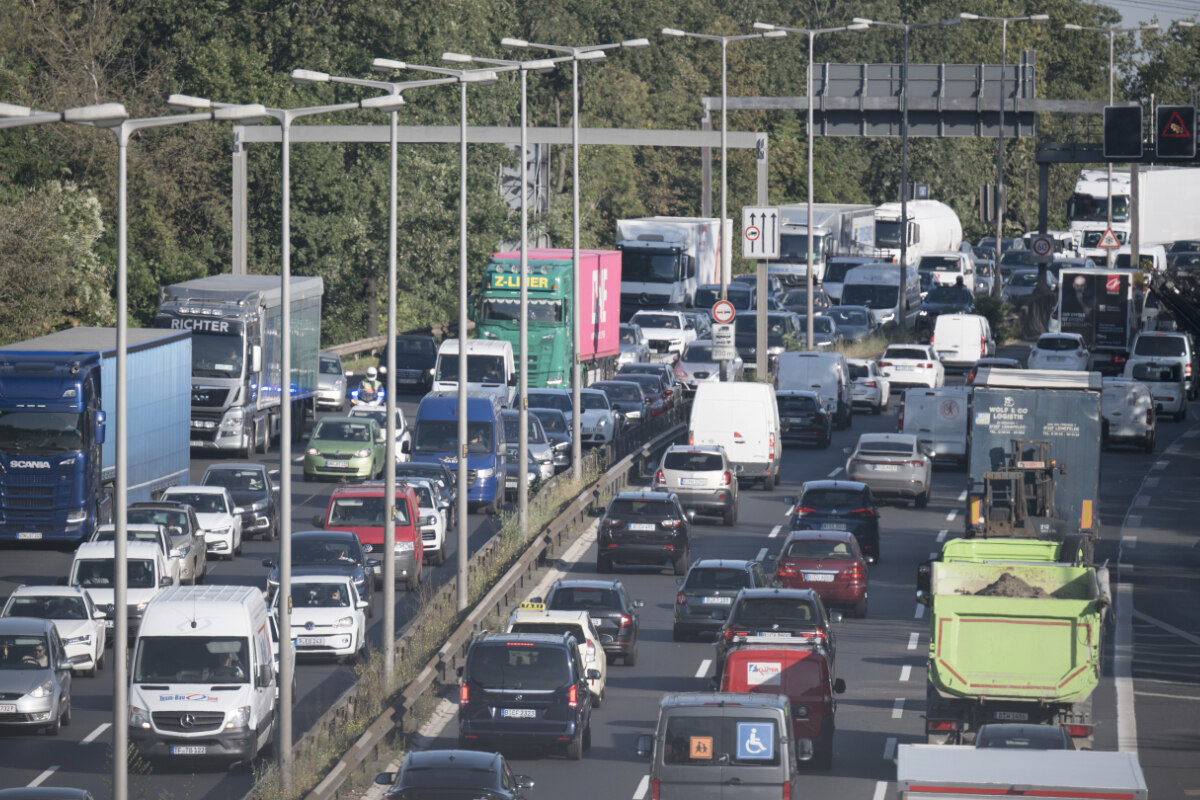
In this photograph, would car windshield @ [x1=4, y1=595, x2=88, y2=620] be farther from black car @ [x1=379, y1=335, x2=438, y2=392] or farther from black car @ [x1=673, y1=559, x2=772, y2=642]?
black car @ [x1=379, y1=335, x2=438, y2=392]

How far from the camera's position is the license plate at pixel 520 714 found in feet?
81.7

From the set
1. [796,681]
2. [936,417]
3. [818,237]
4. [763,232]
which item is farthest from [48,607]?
[818,237]

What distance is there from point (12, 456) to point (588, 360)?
21.9 metres

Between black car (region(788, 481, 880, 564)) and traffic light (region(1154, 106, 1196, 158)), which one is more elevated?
traffic light (region(1154, 106, 1196, 158))

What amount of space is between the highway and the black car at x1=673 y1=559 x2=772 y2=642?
447mm

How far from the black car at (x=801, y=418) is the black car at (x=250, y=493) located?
49.5 feet

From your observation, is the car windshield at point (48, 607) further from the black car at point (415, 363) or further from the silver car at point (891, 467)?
the black car at point (415, 363)

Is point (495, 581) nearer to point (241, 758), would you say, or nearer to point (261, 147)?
point (241, 758)

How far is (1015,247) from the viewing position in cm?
11306

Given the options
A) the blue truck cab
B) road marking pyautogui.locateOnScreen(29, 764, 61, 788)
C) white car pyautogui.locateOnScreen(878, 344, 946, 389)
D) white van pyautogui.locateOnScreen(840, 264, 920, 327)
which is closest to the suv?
the blue truck cab

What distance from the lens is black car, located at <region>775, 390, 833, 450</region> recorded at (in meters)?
51.7

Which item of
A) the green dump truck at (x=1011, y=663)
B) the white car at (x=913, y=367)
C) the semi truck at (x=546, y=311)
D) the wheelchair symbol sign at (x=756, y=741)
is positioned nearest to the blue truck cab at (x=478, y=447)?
the semi truck at (x=546, y=311)

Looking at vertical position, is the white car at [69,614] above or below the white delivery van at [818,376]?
below

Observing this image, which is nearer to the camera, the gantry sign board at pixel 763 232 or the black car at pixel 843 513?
the black car at pixel 843 513
